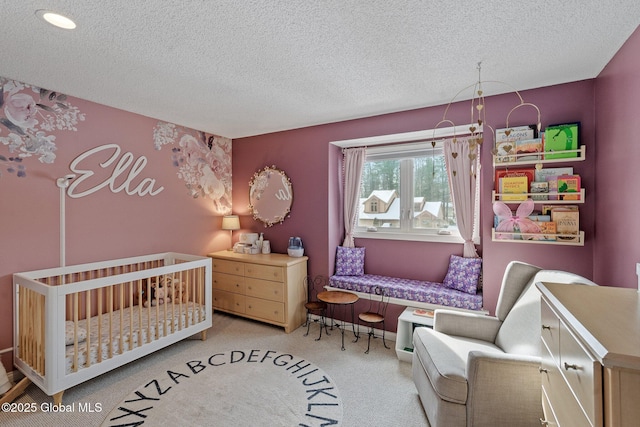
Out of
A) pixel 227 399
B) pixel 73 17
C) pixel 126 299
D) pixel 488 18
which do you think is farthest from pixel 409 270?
pixel 73 17

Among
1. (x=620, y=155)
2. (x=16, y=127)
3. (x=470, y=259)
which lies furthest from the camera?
(x=470, y=259)

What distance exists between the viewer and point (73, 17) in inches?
60.6

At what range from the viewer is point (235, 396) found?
6.95ft

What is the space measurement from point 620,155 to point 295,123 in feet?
9.58

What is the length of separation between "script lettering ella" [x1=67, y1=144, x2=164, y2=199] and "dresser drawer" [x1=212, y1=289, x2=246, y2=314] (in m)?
1.52

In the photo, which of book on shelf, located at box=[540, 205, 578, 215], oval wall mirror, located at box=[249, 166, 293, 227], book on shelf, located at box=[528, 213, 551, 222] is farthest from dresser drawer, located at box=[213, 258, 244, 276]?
book on shelf, located at box=[540, 205, 578, 215]

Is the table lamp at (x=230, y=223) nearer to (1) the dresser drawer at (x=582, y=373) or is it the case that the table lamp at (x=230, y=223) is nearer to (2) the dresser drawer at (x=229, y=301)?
(2) the dresser drawer at (x=229, y=301)

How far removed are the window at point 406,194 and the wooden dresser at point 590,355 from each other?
1.97m

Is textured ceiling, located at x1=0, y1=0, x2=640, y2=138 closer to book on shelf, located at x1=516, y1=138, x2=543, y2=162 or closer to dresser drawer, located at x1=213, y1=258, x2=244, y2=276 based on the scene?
book on shelf, located at x1=516, y1=138, x2=543, y2=162

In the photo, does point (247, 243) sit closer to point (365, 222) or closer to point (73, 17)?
point (365, 222)

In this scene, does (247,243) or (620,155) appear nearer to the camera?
(620,155)

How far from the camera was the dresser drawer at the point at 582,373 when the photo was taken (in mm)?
777

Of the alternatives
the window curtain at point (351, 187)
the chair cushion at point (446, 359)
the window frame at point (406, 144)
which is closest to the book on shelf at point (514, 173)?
the window frame at point (406, 144)

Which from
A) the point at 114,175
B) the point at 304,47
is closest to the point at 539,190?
the point at 304,47
